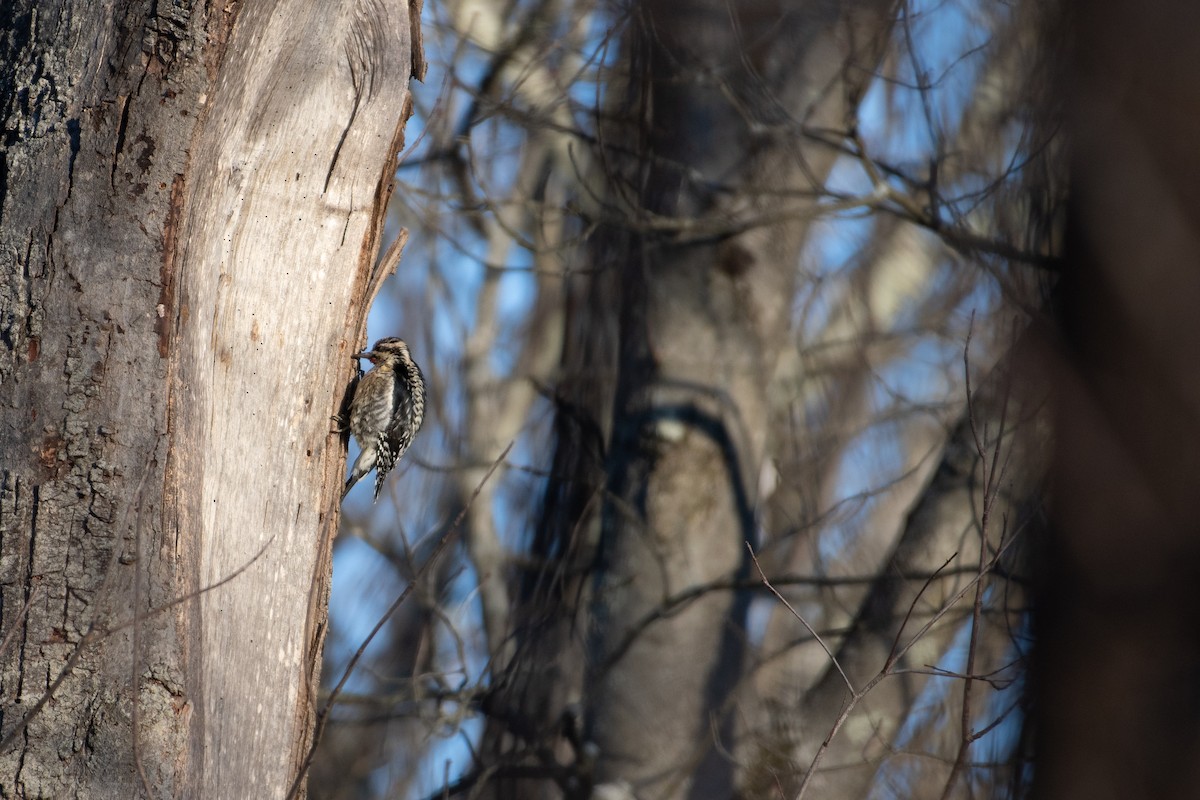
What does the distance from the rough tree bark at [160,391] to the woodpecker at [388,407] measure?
1.39m

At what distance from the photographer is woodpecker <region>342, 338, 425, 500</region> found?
156 inches

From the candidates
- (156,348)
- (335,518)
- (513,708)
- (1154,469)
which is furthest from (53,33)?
(513,708)

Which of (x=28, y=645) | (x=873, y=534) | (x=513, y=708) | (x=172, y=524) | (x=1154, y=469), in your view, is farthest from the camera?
(x=873, y=534)

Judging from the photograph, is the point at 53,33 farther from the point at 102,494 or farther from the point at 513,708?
the point at 513,708

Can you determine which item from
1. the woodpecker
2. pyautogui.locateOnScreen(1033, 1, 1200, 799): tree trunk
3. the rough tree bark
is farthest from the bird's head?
pyautogui.locateOnScreen(1033, 1, 1200, 799): tree trunk

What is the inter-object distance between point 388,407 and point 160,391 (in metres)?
1.95

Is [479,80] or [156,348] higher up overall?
[479,80]

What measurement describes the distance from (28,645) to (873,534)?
691cm

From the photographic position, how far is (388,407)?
4.05 meters

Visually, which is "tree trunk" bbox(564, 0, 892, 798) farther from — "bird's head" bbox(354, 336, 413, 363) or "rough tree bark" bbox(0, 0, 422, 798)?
"rough tree bark" bbox(0, 0, 422, 798)

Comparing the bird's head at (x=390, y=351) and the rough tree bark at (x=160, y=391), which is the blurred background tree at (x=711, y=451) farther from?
the rough tree bark at (x=160, y=391)

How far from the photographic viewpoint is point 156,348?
211cm

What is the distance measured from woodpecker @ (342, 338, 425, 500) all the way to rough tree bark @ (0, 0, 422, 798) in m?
1.39

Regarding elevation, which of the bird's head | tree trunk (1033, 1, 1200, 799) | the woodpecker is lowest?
tree trunk (1033, 1, 1200, 799)
